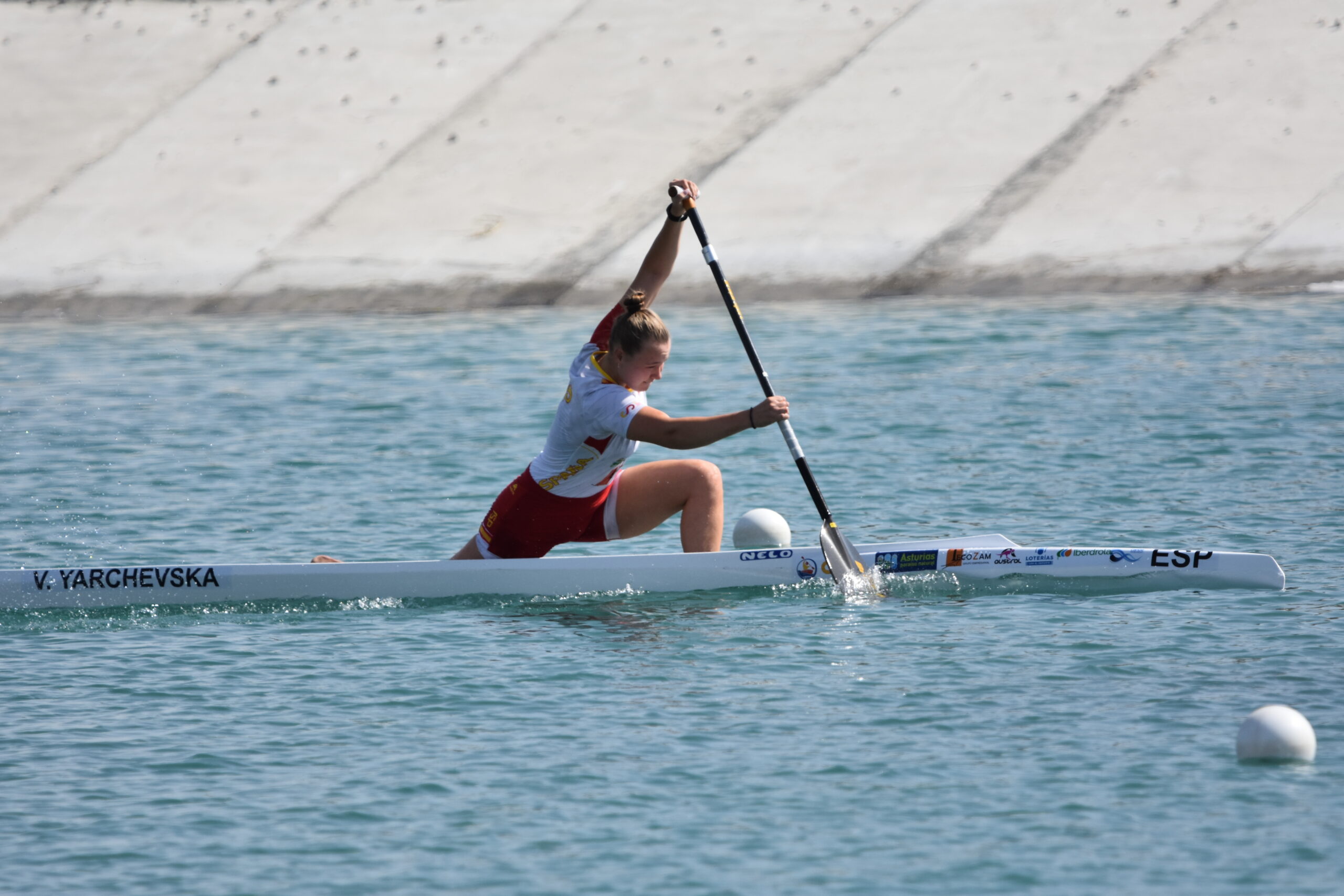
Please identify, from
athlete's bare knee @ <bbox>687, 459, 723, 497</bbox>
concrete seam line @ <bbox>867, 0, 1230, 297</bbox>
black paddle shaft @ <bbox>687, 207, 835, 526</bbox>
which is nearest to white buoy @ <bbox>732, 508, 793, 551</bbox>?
black paddle shaft @ <bbox>687, 207, 835, 526</bbox>

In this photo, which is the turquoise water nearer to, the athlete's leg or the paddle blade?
the paddle blade

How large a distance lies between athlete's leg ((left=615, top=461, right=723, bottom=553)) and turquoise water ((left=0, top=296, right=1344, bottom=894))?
0.34m

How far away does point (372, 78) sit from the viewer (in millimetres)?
22234

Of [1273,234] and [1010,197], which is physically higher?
[1010,197]

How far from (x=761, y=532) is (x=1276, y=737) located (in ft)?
11.6

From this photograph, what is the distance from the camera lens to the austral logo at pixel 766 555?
784 centimetres

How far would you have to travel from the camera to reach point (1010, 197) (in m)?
18.6

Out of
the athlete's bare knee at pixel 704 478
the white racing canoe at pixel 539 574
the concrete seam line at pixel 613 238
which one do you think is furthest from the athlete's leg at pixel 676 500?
the concrete seam line at pixel 613 238

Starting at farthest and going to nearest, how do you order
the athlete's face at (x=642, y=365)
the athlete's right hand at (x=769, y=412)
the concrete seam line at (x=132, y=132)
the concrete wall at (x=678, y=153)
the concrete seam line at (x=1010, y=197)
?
the concrete seam line at (x=132, y=132), the concrete wall at (x=678, y=153), the concrete seam line at (x=1010, y=197), the athlete's face at (x=642, y=365), the athlete's right hand at (x=769, y=412)

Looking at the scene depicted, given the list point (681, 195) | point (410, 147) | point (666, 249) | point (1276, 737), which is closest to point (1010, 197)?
point (410, 147)

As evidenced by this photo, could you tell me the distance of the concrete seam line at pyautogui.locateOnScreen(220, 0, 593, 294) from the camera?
63.2 feet

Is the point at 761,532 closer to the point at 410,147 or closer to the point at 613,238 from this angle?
the point at 613,238

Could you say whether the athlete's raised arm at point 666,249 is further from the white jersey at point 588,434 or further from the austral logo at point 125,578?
the austral logo at point 125,578

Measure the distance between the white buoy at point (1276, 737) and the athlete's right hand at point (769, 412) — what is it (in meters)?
2.24
